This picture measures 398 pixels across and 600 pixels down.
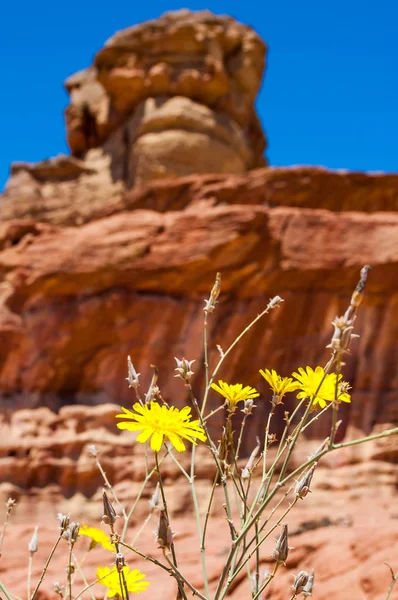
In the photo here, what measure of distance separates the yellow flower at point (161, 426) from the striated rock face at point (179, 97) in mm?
11974

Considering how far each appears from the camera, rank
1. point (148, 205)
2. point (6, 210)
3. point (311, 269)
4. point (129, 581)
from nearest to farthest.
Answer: point (129, 581)
point (311, 269)
point (148, 205)
point (6, 210)

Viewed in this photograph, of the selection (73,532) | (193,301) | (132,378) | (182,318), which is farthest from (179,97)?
(73,532)

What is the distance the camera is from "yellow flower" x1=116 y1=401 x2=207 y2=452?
1043mm

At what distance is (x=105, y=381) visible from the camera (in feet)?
22.4

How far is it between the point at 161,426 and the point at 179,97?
13.8 meters

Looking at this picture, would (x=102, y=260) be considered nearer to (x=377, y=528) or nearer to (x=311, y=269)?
(x=311, y=269)

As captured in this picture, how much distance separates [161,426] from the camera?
108 cm

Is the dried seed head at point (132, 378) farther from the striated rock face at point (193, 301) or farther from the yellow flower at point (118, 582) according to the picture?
the striated rock face at point (193, 301)

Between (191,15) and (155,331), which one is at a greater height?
(191,15)

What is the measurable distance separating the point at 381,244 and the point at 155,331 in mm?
3038

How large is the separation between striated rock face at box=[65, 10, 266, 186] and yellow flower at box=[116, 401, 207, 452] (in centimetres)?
1197

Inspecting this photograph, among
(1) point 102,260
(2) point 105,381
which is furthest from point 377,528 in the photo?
(1) point 102,260

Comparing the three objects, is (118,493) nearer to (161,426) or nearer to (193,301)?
(193,301)

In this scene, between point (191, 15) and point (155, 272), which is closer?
point (155, 272)
